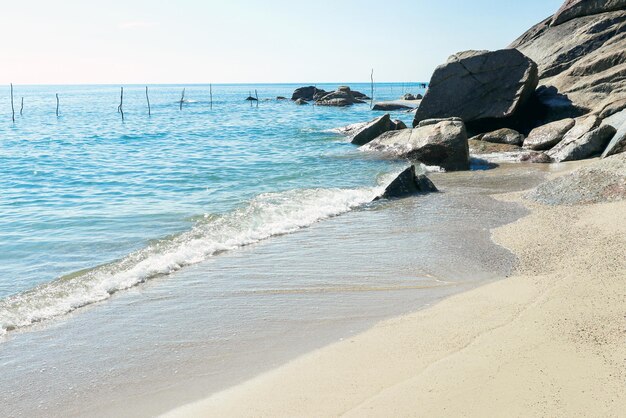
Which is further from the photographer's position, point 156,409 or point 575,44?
point 575,44

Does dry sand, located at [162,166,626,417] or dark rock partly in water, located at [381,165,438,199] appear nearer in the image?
dry sand, located at [162,166,626,417]

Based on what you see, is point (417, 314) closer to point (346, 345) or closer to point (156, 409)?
point (346, 345)

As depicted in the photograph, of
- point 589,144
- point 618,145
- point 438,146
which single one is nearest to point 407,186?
point 438,146

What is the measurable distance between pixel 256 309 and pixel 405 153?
12851mm

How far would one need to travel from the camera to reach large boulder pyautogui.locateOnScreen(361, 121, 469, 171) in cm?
1593

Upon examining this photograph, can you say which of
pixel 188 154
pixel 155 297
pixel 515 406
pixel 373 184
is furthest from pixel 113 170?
pixel 515 406

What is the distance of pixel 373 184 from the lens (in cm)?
1423

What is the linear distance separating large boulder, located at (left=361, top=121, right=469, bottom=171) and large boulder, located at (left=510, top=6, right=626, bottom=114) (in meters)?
4.72

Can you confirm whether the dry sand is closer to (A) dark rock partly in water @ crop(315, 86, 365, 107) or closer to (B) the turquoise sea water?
(B) the turquoise sea water

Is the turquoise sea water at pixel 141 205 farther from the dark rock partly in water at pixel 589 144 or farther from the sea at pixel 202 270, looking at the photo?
the dark rock partly in water at pixel 589 144

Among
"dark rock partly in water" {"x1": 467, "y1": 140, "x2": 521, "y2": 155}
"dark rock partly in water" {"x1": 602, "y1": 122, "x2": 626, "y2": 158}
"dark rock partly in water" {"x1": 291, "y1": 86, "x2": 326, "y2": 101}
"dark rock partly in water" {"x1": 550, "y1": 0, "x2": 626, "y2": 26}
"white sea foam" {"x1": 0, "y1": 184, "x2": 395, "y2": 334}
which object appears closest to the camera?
"white sea foam" {"x1": 0, "y1": 184, "x2": 395, "y2": 334}

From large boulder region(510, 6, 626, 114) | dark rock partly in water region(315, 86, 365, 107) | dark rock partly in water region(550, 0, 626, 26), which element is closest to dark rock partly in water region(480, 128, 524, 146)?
large boulder region(510, 6, 626, 114)

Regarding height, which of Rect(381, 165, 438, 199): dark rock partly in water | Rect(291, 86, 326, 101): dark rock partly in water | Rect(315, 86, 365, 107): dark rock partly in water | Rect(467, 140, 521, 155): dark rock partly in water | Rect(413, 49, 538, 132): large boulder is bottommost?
Rect(381, 165, 438, 199): dark rock partly in water

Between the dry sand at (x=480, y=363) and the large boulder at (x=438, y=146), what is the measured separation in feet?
32.8
